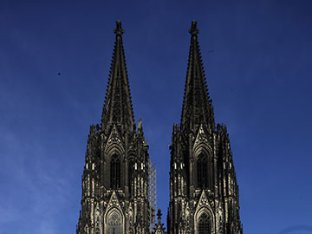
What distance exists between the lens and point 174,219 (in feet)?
173

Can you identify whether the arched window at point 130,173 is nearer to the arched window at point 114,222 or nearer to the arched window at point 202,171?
the arched window at point 114,222

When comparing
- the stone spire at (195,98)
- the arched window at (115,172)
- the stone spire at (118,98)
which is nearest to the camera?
the arched window at (115,172)

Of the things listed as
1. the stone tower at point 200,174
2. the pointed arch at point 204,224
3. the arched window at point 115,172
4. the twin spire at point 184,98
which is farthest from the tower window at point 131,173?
the pointed arch at point 204,224

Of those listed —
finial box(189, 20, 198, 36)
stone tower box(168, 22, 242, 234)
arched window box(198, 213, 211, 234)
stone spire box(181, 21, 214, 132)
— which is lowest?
arched window box(198, 213, 211, 234)

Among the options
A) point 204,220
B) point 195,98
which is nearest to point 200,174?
point 204,220

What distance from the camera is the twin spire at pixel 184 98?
5738 cm

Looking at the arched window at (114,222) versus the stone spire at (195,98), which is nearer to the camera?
the arched window at (114,222)

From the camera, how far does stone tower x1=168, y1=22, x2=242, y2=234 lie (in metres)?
52.9

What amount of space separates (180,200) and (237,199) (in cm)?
413

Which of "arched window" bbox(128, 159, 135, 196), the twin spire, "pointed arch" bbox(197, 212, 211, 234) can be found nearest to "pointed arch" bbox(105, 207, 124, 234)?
"arched window" bbox(128, 159, 135, 196)

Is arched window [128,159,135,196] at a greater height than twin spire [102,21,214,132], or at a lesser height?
lesser

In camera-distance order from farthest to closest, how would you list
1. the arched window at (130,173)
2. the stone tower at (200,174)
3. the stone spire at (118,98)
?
the stone spire at (118,98) < the arched window at (130,173) < the stone tower at (200,174)

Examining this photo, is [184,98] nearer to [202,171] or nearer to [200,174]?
[202,171]

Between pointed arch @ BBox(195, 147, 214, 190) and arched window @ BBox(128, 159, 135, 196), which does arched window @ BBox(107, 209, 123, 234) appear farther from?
pointed arch @ BBox(195, 147, 214, 190)
